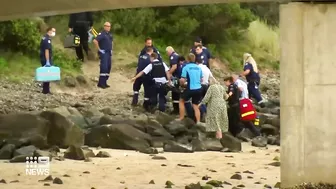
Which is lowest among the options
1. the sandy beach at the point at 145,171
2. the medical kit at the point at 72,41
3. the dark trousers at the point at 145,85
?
the sandy beach at the point at 145,171

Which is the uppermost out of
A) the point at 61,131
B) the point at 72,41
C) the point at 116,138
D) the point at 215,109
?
the point at 72,41

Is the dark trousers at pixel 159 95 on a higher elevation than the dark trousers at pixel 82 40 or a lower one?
lower

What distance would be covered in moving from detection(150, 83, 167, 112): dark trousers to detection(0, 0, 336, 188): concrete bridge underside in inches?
A: 428

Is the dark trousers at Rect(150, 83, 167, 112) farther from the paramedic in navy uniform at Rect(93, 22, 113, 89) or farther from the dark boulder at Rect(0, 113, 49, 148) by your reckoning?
the dark boulder at Rect(0, 113, 49, 148)

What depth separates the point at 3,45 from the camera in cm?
3128

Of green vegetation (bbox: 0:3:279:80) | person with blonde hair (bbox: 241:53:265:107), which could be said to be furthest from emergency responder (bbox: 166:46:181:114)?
green vegetation (bbox: 0:3:279:80)

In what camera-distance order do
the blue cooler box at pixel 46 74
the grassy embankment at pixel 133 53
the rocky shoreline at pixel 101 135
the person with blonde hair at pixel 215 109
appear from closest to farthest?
1. the rocky shoreline at pixel 101 135
2. the person with blonde hair at pixel 215 109
3. the blue cooler box at pixel 46 74
4. the grassy embankment at pixel 133 53

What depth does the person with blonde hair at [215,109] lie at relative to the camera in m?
18.7

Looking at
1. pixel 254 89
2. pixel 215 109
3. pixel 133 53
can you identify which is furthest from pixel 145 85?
pixel 133 53

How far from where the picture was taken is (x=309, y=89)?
11938mm

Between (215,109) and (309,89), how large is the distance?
6.84m

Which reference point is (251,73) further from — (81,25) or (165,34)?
(165,34)

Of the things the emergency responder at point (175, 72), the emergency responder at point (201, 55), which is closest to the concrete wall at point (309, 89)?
the emergency responder at point (201, 55)

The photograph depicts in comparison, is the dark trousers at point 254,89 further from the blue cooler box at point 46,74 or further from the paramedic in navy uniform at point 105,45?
the blue cooler box at point 46,74
